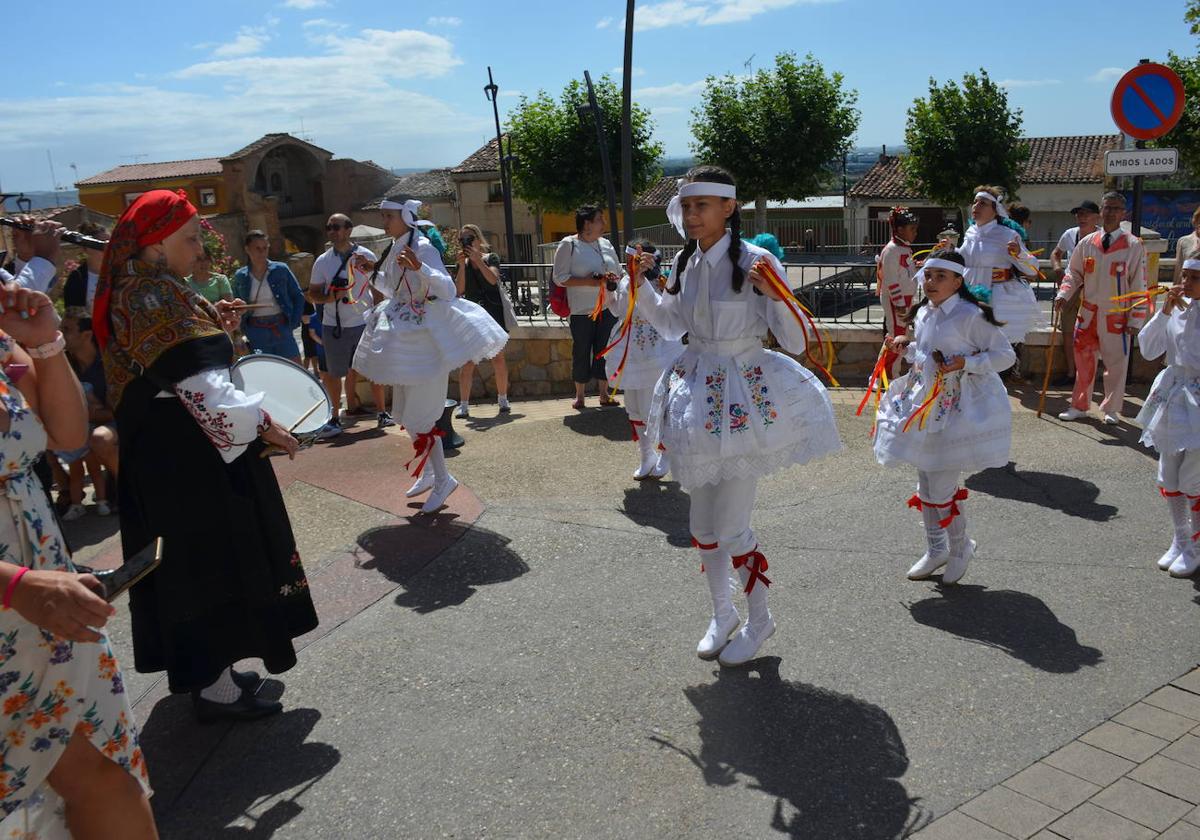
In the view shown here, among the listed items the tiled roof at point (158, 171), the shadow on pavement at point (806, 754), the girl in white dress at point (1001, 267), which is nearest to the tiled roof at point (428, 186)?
the tiled roof at point (158, 171)

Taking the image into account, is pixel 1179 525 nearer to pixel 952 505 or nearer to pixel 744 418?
pixel 952 505

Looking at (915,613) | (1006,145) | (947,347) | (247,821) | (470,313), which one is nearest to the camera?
(247,821)

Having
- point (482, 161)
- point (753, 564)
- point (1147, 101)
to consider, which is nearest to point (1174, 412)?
point (753, 564)

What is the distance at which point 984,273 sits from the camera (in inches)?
311

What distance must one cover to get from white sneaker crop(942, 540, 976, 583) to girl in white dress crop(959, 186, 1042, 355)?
3273 millimetres

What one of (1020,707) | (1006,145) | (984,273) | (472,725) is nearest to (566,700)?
(472,725)

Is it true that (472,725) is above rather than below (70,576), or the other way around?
below

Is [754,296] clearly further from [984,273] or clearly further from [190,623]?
[984,273]

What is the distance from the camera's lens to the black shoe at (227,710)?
4.08 meters

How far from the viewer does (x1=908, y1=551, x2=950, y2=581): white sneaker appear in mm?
5242

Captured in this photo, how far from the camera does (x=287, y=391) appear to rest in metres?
4.69

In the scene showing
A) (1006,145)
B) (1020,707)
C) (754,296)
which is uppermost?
(1006,145)

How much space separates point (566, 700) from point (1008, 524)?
333 centimetres

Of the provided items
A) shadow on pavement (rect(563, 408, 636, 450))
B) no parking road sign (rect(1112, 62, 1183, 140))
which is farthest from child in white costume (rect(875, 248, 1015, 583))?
no parking road sign (rect(1112, 62, 1183, 140))
